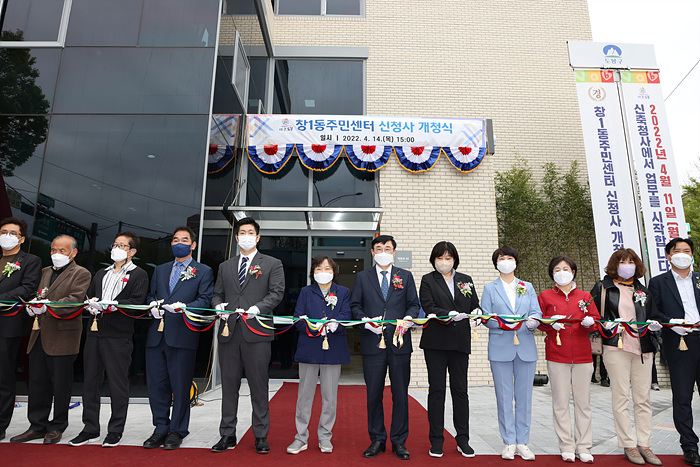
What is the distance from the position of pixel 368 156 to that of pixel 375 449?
4.64m

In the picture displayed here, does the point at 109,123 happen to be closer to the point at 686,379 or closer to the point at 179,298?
the point at 179,298

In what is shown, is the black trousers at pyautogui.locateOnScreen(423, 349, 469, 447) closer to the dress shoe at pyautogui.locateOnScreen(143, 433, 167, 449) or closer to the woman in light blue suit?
the woman in light blue suit

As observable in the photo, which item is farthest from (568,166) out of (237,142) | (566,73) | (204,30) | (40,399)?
(40,399)

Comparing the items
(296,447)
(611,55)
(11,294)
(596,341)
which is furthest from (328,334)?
(611,55)

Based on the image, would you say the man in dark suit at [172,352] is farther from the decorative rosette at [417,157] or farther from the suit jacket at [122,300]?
the decorative rosette at [417,157]

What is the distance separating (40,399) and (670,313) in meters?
5.08

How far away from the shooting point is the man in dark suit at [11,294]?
10.9ft

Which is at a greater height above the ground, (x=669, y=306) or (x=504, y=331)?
(x=669, y=306)

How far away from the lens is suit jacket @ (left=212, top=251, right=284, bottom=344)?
3.17m

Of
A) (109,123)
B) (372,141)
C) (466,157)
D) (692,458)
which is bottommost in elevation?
(692,458)

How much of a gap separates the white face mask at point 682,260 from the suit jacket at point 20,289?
17.4 ft

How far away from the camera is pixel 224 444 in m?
3.06

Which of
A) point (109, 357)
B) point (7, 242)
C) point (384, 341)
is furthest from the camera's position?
point (7, 242)

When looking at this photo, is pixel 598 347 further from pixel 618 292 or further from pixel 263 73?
pixel 263 73
